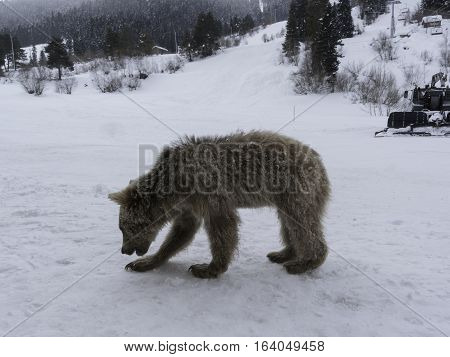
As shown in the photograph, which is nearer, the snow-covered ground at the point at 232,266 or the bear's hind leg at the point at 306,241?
the snow-covered ground at the point at 232,266

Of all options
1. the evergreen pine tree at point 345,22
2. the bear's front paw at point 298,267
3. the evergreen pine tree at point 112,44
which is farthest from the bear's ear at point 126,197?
the evergreen pine tree at point 345,22

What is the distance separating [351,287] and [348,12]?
5538cm

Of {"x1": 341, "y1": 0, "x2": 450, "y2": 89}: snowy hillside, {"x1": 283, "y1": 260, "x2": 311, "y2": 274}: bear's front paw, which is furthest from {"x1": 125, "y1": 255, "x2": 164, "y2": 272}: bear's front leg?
{"x1": 341, "y1": 0, "x2": 450, "y2": 89}: snowy hillside

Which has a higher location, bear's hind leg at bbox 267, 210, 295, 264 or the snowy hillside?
the snowy hillside

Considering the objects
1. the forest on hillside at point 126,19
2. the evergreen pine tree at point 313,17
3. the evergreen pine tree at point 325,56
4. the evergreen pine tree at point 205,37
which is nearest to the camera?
the evergreen pine tree at point 325,56

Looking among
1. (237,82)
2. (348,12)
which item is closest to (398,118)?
(237,82)

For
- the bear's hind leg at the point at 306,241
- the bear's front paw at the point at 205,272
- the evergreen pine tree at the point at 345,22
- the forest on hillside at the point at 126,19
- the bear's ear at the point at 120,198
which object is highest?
the forest on hillside at the point at 126,19

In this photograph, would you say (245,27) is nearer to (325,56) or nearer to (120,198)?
(325,56)

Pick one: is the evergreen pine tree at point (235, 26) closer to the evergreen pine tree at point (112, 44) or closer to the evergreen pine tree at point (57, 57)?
the evergreen pine tree at point (112, 44)

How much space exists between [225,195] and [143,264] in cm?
115

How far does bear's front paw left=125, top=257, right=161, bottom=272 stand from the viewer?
4.06m

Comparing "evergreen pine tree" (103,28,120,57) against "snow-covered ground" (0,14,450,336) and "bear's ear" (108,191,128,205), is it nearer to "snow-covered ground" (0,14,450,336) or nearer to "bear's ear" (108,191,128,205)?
"snow-covered ground" (0,14,450,336)

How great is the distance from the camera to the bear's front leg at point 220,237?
387cm

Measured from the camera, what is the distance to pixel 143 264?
409cm
